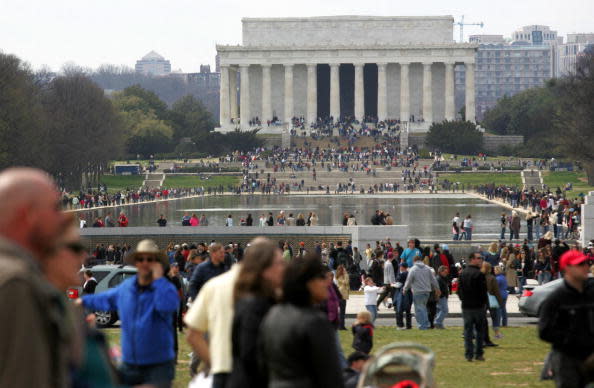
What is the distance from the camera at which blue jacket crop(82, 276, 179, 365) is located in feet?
33.5

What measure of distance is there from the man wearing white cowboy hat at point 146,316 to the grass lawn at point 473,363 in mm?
3260

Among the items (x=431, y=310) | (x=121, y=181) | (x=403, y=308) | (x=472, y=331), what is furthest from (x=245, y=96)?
(x=472, y=331)

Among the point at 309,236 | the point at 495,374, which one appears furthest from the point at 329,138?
the point at 495,374

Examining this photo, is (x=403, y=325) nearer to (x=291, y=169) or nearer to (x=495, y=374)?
(x=495, y=374)

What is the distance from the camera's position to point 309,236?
1708 inches

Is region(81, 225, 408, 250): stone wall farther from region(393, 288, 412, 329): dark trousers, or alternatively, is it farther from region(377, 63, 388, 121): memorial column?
region(377, 63, 388, 121): memorial column

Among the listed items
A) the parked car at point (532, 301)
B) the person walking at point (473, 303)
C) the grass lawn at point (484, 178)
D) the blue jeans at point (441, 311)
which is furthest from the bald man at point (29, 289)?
the grass lawn at point (484, 178)

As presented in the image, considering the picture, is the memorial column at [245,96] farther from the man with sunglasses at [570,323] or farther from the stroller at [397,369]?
the stroller at [397,369]

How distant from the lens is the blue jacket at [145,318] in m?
10.2

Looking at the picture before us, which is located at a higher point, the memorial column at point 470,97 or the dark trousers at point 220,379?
the memorial column at point 470,97

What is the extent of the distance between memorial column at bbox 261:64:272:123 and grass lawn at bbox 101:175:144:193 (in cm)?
3283

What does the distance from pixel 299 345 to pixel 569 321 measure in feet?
12.6

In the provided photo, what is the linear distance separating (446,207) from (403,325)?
48868 mm

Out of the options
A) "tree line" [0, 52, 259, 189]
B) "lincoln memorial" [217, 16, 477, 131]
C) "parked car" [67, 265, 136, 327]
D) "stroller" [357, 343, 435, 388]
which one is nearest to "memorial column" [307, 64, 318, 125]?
"lincoln memorial" [217, 16, 477, 131]
